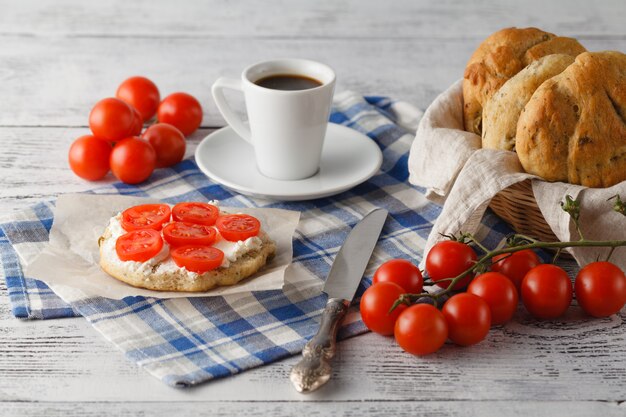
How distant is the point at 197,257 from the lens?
96.9 inches

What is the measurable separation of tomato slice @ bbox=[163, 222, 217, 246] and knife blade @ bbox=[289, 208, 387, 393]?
39cm

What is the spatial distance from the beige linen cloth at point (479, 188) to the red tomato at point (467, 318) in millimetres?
400

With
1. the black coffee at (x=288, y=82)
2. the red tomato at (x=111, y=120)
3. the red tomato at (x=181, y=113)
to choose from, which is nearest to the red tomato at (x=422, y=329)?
the black coffee at (x=288, y=82)

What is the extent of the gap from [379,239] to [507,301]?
0.68m

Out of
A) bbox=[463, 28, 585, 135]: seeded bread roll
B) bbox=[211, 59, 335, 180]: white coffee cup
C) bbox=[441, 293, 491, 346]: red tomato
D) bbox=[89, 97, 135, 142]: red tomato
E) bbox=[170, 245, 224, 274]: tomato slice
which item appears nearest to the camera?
bbox=[441, 293, 491, 346]: red tomato

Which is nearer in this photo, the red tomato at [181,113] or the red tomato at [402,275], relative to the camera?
the red tomato at [402,275]

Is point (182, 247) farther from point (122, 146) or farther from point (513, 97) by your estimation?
point (513, 97)

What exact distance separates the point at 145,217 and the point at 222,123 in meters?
1.31

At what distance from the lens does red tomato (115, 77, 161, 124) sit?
383 centimetres

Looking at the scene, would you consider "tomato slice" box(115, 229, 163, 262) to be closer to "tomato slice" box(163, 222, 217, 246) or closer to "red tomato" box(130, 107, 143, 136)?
"tomato slice" box(163, 222, 217, 246)

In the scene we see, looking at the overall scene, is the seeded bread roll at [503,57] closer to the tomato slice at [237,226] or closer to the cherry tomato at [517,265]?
the cherry tomato at [517,265]

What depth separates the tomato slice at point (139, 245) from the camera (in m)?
2.47

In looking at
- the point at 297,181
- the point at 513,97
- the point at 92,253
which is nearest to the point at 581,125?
the point at 513,97

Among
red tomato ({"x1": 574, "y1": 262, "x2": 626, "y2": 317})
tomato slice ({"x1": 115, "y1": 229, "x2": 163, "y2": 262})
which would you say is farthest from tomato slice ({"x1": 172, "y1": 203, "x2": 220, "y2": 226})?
red tomato ({"x1": 574, "y1": 262, "x2": 626, "y2": 317})
